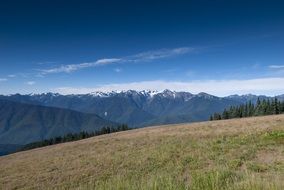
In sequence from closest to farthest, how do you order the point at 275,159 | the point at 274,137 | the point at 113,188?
the point at 113,188 → the point at 275,159 → the point at 274,137

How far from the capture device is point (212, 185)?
19.8 feet

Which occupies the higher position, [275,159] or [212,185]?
[212,185]

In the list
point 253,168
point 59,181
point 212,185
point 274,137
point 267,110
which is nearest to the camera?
point 212,185

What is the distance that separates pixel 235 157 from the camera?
20.0 meters

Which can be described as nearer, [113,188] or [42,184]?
[113,188]

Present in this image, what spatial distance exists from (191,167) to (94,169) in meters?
8.05

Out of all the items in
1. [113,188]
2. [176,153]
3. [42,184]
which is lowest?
[42,184]

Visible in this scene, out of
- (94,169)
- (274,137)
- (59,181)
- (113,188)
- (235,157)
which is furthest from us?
(274,137)

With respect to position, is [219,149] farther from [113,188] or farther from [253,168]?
[113,188]

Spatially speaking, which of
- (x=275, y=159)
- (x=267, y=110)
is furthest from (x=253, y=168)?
(x=267, y=110)

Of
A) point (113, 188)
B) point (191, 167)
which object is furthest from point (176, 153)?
point (113, 188)

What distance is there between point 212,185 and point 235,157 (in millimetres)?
14702

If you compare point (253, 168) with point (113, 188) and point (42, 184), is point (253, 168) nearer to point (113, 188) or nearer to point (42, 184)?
point (113, 188)

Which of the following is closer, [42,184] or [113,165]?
[42,184]
